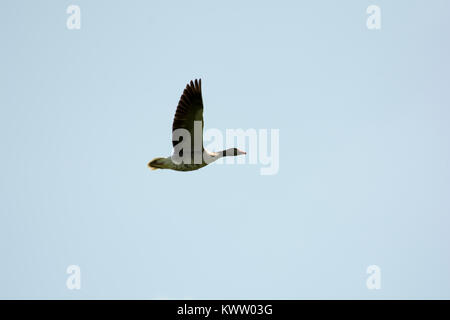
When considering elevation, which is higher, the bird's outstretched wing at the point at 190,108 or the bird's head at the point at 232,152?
the bird's outstretched wing at the point at 190,108

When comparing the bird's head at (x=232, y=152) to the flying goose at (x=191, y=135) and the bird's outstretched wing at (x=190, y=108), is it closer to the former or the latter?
the flying goose at (x=191, y=135)

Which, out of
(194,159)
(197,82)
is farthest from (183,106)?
(194,159)

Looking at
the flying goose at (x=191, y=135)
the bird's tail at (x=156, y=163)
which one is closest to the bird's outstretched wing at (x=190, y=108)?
the flying goose at (x=191, y=135)

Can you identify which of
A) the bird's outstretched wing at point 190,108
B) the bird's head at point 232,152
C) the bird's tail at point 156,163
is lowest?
the bird's tail at point 156,163

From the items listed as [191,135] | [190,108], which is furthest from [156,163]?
[190,108]

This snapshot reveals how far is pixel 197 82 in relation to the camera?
1130 centimetres

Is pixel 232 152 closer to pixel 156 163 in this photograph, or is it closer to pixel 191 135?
pixel 191 135

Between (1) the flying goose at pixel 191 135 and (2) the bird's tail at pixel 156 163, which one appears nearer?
(1) the flying goose at pixel 191 135

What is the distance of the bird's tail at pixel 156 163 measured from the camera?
39.7 feet
